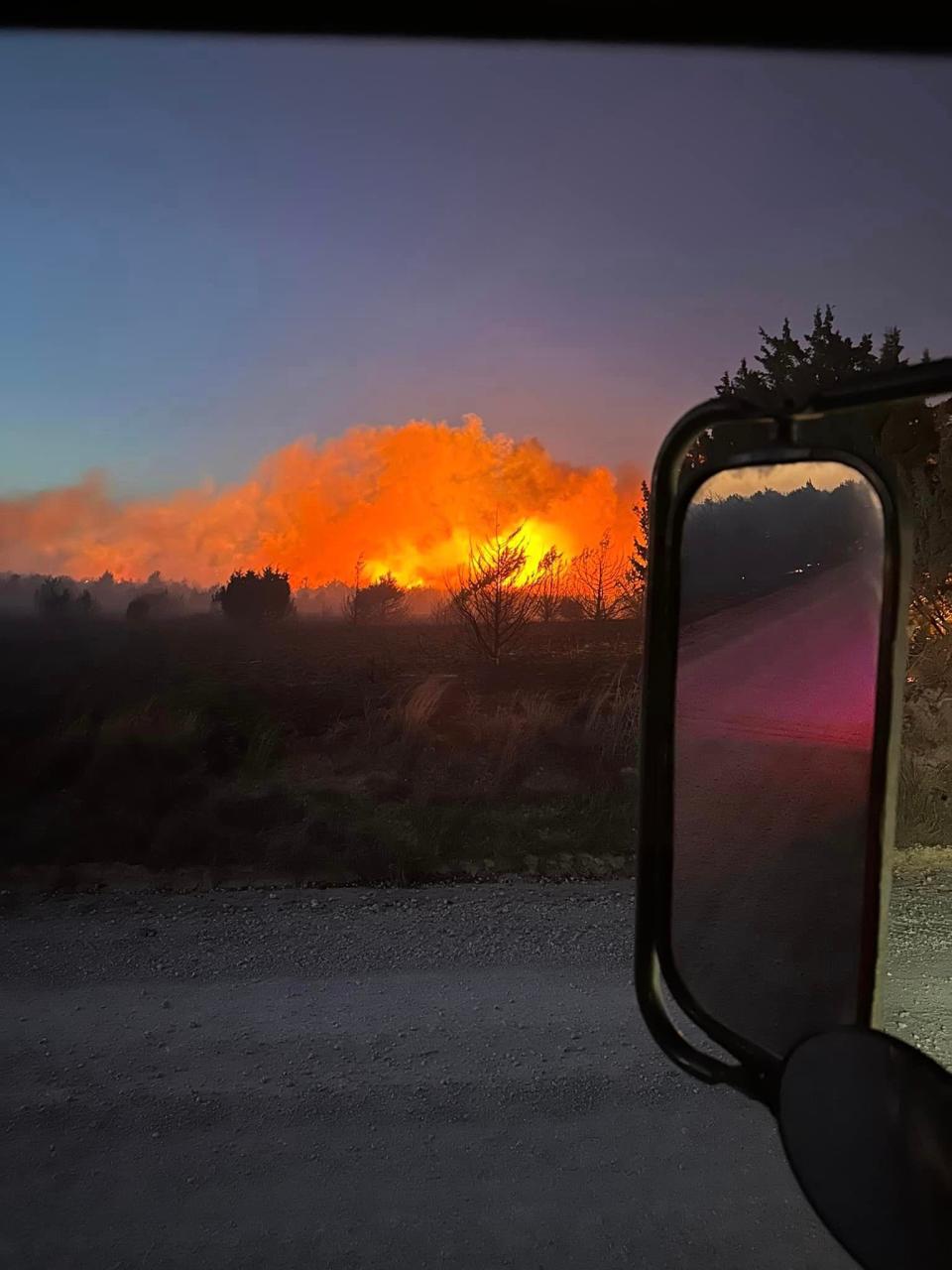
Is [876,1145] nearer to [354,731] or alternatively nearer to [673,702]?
[673,702]

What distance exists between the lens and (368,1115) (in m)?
3.86

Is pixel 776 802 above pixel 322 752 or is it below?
above

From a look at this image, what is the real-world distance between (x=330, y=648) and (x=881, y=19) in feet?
46.1

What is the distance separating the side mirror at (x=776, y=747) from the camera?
1.11 meters

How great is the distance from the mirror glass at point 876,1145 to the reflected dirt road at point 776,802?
0.15 meters

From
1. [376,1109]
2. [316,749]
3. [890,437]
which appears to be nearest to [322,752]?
[316,749]

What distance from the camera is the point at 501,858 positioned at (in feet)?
26.3

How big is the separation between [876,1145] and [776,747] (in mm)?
456

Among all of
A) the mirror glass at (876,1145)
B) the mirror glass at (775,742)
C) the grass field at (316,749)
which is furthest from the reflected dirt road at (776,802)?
the grass field at (316,749)

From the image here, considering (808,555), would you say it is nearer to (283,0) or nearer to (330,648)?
(283,0)

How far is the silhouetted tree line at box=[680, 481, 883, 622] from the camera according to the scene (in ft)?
3.79

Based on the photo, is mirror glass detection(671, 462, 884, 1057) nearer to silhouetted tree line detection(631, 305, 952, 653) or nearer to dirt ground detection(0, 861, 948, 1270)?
silhouetted tree line detection(631, 305, 952, 653)

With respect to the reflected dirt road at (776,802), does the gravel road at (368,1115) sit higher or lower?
lower

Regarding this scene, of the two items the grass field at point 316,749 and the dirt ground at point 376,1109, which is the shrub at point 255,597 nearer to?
the grass field at point 316,749
